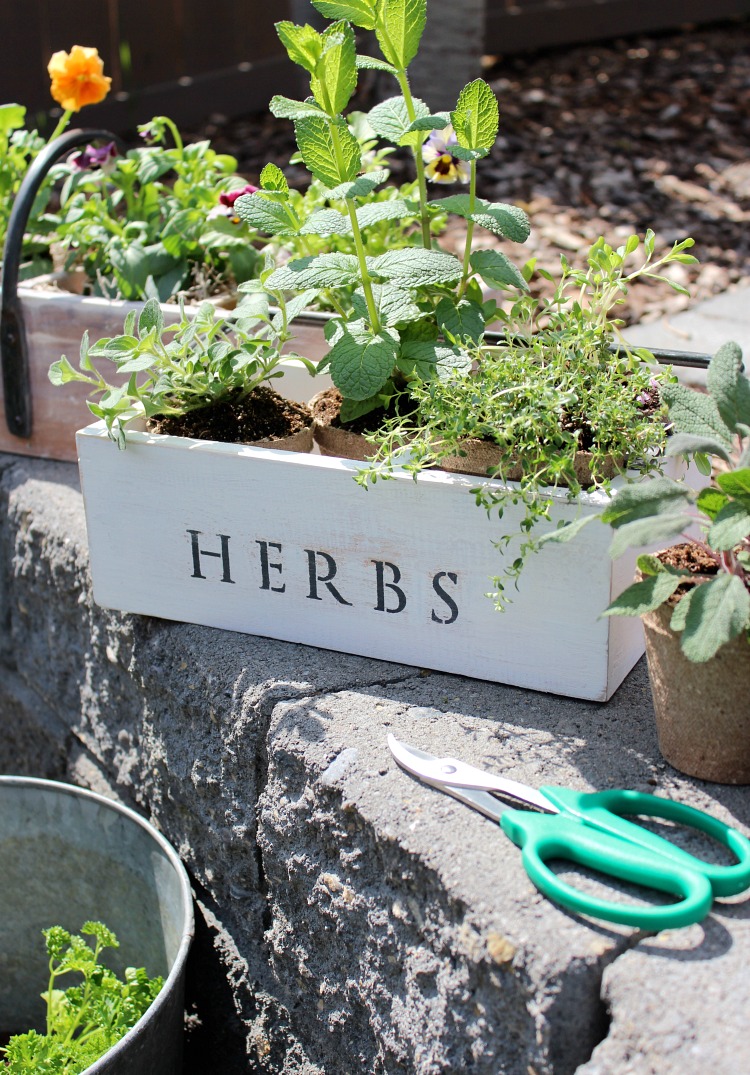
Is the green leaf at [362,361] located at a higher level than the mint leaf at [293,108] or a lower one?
lower

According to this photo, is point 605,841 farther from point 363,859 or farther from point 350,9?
point 350,9

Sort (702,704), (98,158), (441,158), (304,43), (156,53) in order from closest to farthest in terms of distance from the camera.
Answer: (702,704) → (304,43) → (441,158) → (98,158) → (156,53)

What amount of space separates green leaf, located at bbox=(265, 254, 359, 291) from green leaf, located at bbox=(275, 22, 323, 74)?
20 centimetres

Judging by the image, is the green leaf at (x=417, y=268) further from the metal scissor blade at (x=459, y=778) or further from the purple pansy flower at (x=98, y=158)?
the purple pansy flower at (x=98, y=158)

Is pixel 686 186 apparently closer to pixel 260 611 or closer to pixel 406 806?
pixel 260 611

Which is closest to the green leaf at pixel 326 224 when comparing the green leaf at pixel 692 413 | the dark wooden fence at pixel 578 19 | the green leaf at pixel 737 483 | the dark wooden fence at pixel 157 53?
the green leaf at pixel 692 413

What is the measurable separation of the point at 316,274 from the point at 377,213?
99 mm

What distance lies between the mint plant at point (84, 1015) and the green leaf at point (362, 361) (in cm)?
71

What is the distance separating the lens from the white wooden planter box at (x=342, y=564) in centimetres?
116

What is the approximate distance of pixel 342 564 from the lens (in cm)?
125

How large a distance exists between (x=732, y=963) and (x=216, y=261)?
4.39 ft

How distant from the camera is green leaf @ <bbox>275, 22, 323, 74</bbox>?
1.15 m

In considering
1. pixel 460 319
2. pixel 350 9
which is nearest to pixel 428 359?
pixel 460 319

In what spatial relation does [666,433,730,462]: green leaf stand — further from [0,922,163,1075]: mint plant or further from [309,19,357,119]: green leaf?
[0,922,163,1075]: mint plant
